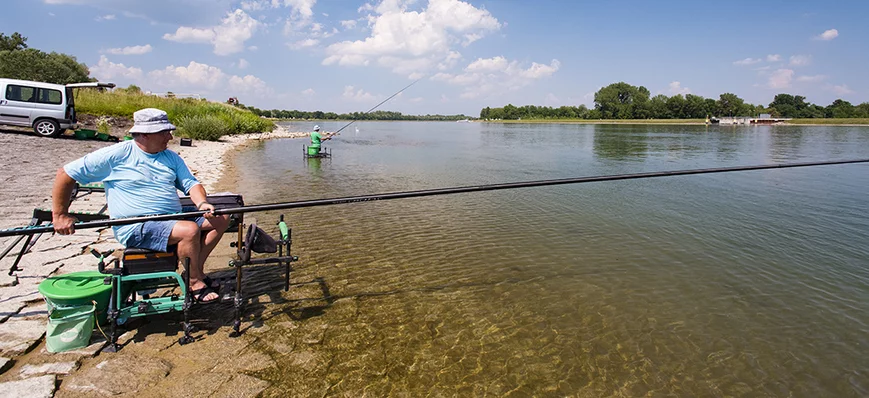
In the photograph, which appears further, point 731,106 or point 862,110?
point 731,106

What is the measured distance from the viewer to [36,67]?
193 feet

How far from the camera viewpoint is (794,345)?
5055mm

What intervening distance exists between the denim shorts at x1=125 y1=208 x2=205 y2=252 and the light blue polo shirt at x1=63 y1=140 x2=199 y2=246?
0.18 ft

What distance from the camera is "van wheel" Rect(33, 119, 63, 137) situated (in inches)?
713

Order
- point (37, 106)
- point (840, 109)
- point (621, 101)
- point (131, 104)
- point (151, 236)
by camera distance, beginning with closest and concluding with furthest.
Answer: point (151, 236) → point (37, 106) → point (131, 104) → point (840, 109) → point (621, 101)

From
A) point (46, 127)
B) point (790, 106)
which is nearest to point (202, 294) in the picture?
point (46, 127)

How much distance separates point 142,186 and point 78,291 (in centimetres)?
108

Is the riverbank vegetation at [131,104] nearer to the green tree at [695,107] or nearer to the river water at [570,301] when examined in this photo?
the river water at [570,301]

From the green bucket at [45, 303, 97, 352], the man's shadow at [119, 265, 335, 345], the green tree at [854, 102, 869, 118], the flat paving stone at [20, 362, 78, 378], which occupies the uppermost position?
the green tree at [854, 102, 869, 118]

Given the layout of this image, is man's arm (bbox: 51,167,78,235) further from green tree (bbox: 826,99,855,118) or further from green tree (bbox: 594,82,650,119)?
green tree (bbox: 826,99,855,118)

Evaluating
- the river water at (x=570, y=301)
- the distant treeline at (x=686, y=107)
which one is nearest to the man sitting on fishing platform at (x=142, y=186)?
the river water at (x=570, y=301)

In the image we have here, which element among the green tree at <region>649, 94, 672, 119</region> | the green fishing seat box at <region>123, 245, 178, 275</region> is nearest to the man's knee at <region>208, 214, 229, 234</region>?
the green fishing seat box at <region>123, 245, 178, 275</region>

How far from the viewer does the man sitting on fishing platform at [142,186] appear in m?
4.16

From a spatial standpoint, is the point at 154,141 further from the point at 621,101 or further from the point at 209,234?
the point at 621,101
